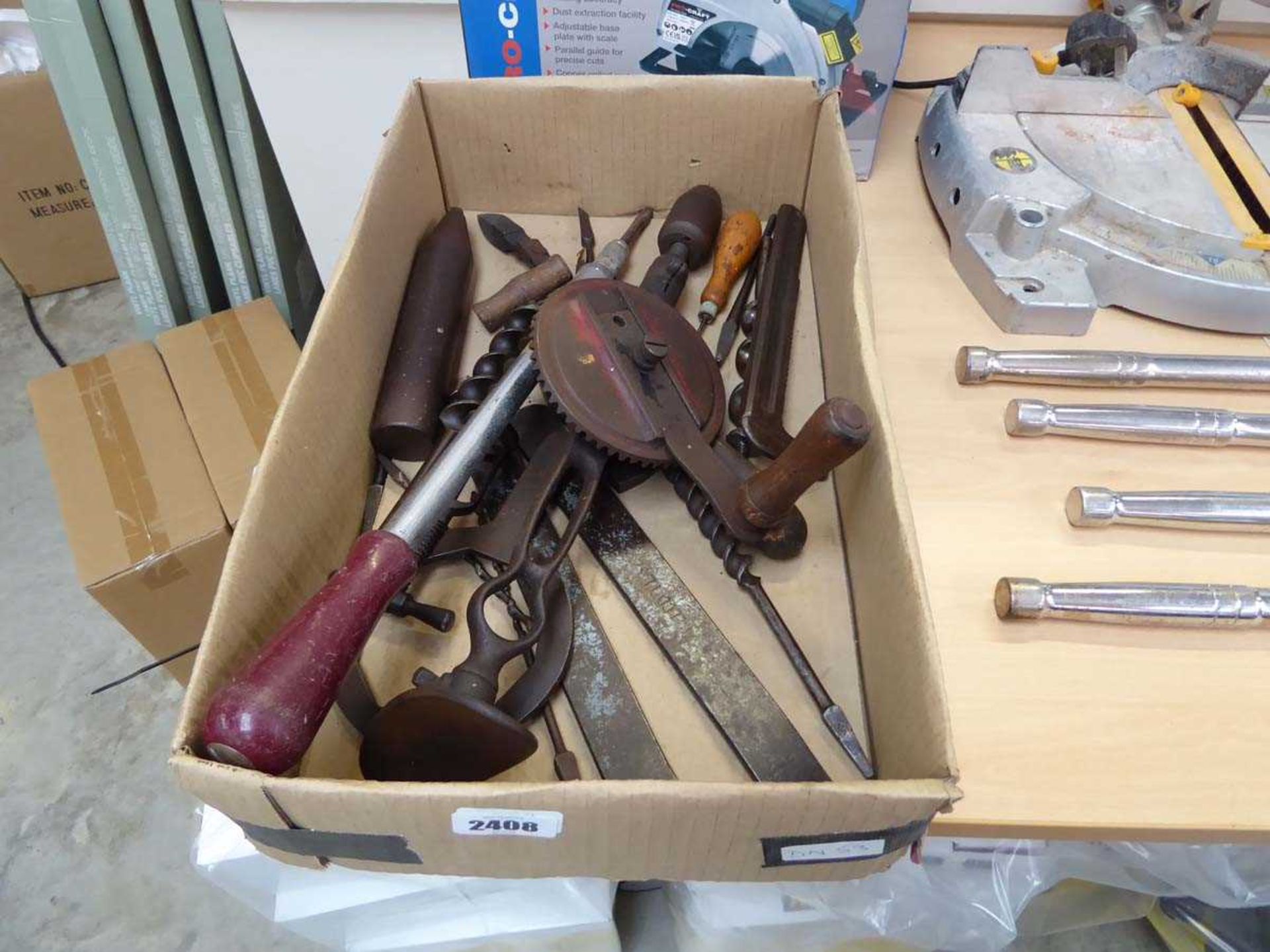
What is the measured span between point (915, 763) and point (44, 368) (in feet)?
5.03

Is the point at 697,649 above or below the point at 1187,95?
below

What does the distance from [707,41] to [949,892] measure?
0.77 metres

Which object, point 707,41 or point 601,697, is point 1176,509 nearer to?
point 601,697

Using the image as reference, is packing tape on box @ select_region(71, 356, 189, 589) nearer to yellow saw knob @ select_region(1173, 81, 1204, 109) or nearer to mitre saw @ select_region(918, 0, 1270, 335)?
mitre saw @ select_region(918, 0, 1270, 335)

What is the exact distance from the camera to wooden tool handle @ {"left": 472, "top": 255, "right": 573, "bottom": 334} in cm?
69

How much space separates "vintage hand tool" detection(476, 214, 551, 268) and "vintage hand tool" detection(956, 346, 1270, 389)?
1.23 feet

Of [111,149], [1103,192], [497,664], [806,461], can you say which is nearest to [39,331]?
[111,149]

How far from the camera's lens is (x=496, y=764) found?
49cm

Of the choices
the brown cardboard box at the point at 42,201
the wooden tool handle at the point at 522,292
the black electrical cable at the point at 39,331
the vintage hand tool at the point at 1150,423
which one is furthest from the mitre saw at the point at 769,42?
the black electrical cable at the point at 39,331

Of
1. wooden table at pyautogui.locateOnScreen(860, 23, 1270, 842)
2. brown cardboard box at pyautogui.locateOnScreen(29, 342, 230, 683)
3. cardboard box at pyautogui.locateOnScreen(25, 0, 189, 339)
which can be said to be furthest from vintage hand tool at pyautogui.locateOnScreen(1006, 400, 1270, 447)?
cardboard box at pyautogui.locateOnScreen(25, 0, 189, 339)

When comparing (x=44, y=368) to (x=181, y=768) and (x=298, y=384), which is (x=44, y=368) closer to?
(x=298, y=384)

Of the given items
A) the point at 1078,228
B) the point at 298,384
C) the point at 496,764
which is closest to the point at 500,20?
the point at 298,384

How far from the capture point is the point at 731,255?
0.73 metres

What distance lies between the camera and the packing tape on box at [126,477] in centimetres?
81
